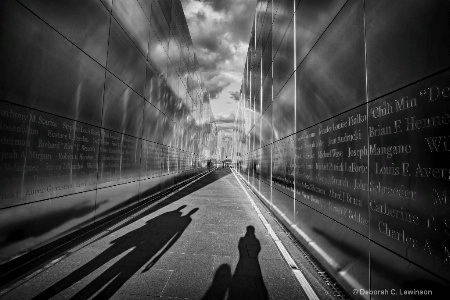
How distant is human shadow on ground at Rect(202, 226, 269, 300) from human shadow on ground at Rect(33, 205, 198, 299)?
1.30m

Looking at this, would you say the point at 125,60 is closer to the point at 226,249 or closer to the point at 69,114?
the point at 69,114

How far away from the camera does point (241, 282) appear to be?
3.74 metres

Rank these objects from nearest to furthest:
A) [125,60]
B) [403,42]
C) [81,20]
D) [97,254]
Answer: [403,42], [97,254], [81,20], [125,60]

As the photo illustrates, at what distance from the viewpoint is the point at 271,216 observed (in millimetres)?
8852

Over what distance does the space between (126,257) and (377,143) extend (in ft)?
14.9

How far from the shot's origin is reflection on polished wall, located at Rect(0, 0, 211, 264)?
4.41 meters

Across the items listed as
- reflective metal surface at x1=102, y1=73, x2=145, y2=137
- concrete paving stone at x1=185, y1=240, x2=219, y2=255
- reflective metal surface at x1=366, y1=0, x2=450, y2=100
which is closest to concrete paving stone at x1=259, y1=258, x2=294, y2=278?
concrete paving stone at x1=185, y1=240, x2=219, y2=255

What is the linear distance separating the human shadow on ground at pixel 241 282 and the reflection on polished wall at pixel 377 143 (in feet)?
3.96

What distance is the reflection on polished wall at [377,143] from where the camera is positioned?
221 centimetres

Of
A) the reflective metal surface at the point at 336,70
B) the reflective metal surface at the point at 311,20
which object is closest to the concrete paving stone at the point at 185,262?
the reflective metal surface at the point at 336,70

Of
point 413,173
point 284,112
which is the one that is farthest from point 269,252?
point 284,112

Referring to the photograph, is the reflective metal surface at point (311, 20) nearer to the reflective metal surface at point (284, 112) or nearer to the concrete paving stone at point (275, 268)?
the reflective metal surface at point (284, 112)

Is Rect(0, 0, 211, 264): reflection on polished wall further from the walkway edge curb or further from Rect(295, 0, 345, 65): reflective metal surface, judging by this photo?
Rect(295, 0, 345, 65): reflective metal surface

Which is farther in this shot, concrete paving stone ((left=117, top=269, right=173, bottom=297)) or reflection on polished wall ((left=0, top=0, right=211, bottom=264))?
reflection on polished wall ((left=0, top=0, right=211, bottom=264))
